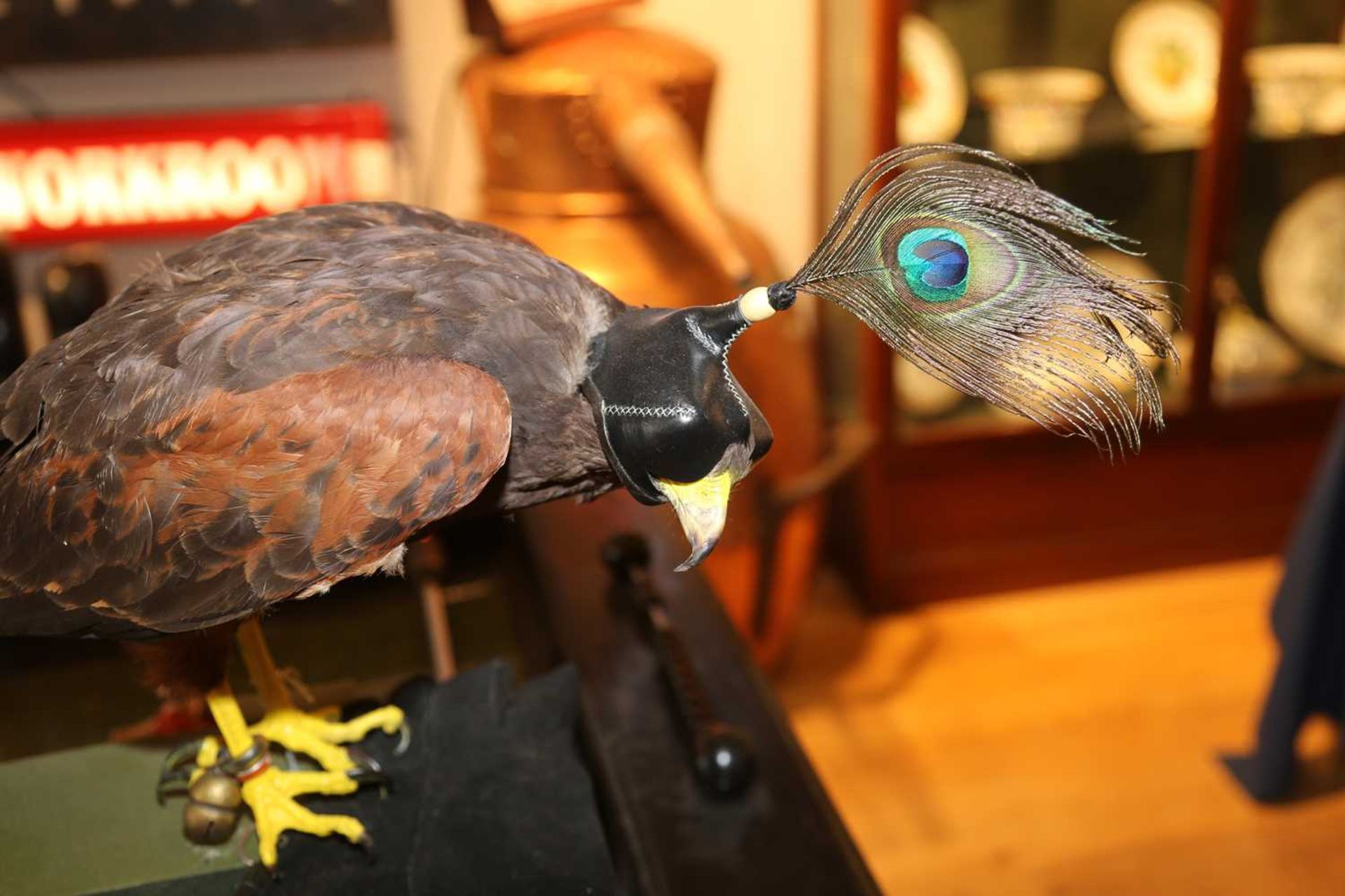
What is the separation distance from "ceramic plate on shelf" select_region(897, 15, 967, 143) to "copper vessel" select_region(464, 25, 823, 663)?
54 centimetres

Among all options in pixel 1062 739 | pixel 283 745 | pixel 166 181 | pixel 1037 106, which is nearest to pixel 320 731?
pixel 283 745

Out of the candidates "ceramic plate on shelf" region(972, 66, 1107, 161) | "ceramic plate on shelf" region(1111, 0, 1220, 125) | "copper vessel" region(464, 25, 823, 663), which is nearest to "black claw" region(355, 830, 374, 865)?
"copper vessel" region(464, 25, 823, 663)

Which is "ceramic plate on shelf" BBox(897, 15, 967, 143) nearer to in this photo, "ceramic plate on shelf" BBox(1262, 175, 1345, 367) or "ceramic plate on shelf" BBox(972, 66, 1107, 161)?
"ceramic plate on shelf" BBox(972, 66, 1107, 161)

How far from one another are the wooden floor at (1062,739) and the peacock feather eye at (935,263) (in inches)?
50.3

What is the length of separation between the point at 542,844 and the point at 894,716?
1.33 metres

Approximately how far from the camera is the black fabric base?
2.56 ft

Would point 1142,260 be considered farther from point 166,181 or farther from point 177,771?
point 177,771

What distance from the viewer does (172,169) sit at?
73.2 inches

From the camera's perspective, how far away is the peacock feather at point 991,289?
1.90ft

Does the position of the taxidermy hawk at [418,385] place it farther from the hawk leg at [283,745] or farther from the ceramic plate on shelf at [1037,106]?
the ceramic plate on shelf at [1037,106]

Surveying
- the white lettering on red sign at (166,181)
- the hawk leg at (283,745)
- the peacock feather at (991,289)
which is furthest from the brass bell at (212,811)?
the white lettering on red sign at (166,181)

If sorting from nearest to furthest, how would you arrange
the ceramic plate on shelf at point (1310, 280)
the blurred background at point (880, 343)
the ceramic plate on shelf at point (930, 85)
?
the blurred background at point (880, 343), the ceramic plate on shelf at point (930, 85), the ceramic plate on shelf at point (1310, 280)

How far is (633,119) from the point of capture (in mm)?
1476

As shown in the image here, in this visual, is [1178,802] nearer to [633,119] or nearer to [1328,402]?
[1328,402]
